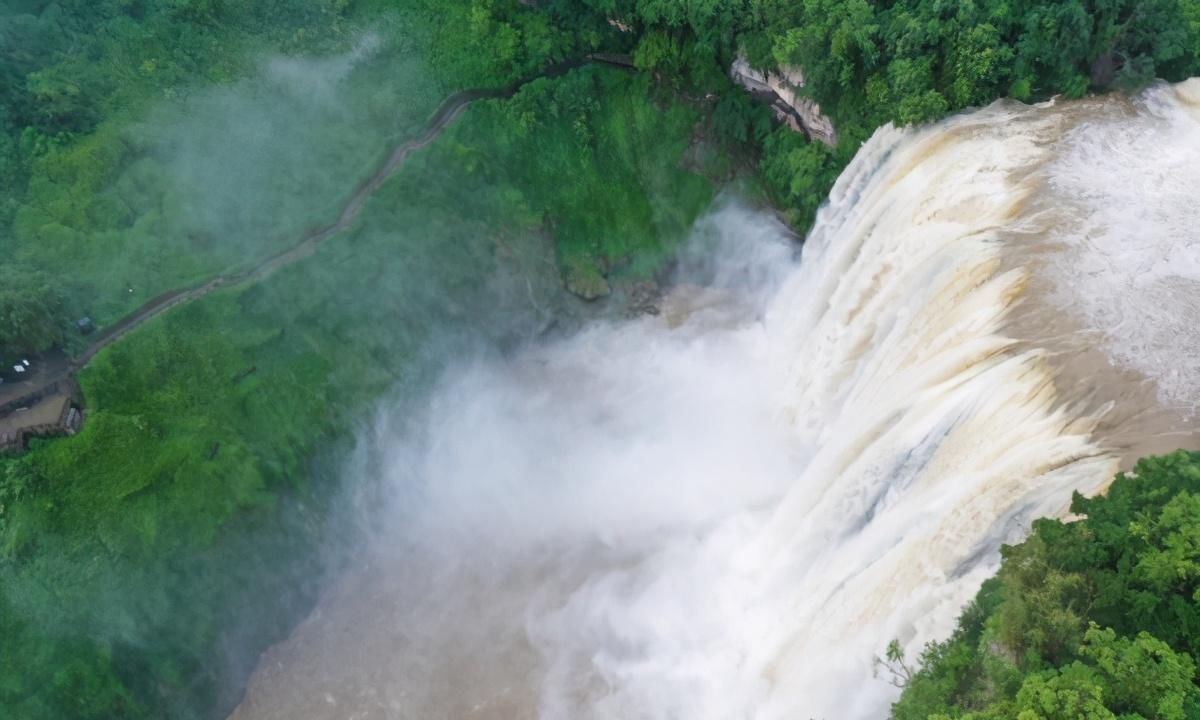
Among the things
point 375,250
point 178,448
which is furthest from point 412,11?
point 178,448

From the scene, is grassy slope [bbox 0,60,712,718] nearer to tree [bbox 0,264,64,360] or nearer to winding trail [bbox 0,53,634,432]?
winding trail [bbox 0,53,634,432]

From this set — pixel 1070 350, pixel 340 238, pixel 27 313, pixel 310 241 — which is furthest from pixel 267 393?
pixel 1070 350

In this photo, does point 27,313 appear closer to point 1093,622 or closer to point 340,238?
point 340,238

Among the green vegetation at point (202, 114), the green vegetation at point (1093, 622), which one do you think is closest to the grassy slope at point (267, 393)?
the green vegetation at point (202, 114)

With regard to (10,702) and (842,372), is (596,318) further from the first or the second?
(10,702)

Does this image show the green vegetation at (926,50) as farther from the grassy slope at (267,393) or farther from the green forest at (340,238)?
the grassy slope at (267,393)

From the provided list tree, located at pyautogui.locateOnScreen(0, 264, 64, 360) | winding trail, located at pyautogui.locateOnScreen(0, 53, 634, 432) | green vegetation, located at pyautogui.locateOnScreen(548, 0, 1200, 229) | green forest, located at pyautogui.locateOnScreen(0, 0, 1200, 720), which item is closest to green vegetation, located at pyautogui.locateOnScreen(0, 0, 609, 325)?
green forest, located at pyautogui.locateOnScreen(0, 0, 1200, 720)
